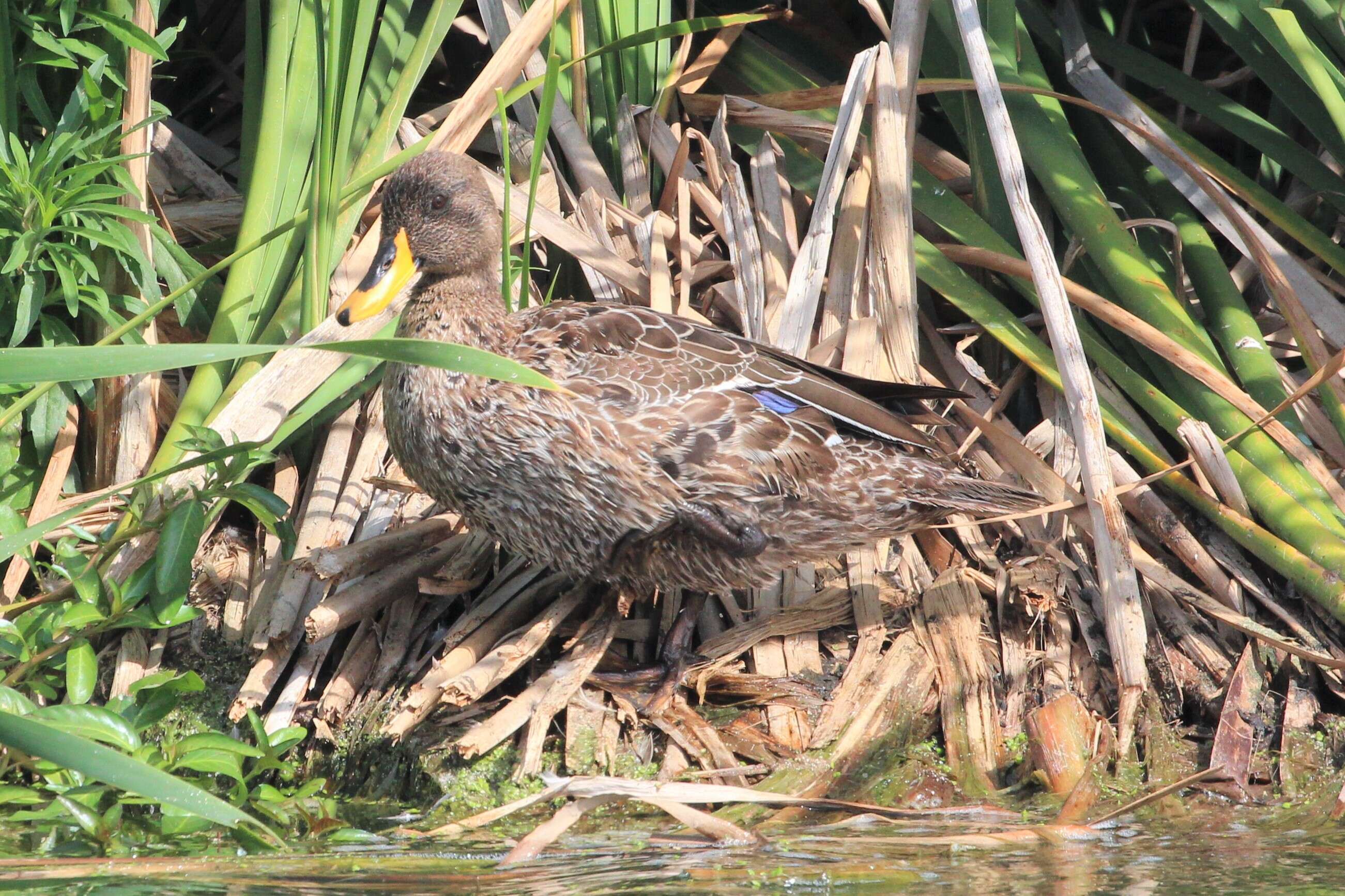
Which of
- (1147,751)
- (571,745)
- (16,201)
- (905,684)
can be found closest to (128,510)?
(16,201)

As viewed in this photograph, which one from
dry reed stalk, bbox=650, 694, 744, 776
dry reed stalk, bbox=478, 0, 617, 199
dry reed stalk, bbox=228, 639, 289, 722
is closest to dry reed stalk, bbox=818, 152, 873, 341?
dry reed stalk, bbox=478, 0, 617, 199

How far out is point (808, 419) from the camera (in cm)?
357

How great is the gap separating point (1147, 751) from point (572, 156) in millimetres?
2664

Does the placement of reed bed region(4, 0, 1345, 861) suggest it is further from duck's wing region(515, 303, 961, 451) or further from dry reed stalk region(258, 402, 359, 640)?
duck's wing region(515, 303, 961, 451)

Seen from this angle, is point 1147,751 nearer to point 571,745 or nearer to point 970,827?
point 970,827

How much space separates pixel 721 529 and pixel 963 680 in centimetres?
82

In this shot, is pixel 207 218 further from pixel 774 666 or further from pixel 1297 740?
pixel 1297 740

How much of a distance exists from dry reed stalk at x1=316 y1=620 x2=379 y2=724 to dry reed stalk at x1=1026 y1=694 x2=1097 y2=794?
180cm

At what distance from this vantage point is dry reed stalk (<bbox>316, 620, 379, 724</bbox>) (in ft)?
11.2

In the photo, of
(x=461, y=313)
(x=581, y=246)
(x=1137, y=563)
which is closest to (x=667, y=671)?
(x=461, y=313)

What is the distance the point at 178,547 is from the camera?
10.4 feet

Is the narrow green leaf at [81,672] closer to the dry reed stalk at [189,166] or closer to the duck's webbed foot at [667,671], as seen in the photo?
the duck's webbed foot at [667,671]

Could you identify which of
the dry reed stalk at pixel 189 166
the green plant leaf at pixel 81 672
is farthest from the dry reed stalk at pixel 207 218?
the green plant leaf at pixel 81 672

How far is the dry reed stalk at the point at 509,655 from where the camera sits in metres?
3.28
